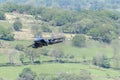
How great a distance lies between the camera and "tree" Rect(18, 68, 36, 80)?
232ft

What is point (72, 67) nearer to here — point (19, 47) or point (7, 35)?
point (19, 47)

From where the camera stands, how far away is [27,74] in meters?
71.4

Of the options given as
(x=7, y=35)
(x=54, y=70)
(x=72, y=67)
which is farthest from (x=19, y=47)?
(x=54, y=70)

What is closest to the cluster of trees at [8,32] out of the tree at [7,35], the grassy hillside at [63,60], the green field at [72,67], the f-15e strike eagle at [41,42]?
the tree at [7,35]

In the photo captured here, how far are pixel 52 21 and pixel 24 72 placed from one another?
155ft

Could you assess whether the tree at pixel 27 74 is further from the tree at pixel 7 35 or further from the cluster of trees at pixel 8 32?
the cluster of trees at pixel 8 32

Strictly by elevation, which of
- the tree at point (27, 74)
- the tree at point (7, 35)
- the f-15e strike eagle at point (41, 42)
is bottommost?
the tree at point (27, 74)

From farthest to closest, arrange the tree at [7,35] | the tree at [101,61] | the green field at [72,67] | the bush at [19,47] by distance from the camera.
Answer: the tree at [7,35], the bush at [19,47], the tree at [101,61], the green field at [72,67]

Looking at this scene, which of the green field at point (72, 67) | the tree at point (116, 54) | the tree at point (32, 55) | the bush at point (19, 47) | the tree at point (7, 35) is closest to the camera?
the green field at point (72, 67)

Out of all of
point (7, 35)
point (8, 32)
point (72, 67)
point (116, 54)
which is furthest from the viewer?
point (8, 32)

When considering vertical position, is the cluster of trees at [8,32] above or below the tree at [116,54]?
above

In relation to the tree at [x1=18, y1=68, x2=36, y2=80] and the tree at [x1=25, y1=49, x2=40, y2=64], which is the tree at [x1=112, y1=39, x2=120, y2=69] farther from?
the tree at [x1=18, y1=68, x2=36, y2=80]

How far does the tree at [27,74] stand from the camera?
232 ft

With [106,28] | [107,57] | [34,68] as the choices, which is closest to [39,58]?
[34,68]
